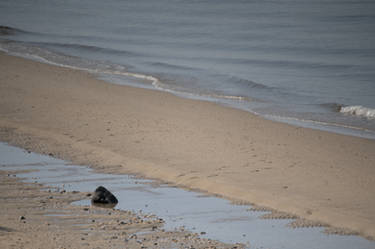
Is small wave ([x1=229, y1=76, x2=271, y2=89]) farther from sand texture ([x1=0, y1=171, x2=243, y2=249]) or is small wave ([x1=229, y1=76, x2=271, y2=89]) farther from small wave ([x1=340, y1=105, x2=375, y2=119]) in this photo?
sand texture ([x1=0, y1=171, x2=243, y2=249])

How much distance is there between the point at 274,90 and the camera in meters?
19.2

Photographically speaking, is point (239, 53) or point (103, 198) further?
point (239, 53)

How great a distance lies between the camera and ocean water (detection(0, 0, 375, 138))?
17031 mm

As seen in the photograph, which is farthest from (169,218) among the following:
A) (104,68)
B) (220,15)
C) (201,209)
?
(220,15)

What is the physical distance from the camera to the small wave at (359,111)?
1523 centimetres

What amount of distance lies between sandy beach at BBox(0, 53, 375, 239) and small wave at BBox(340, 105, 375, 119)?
303 cm

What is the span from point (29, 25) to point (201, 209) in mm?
37983

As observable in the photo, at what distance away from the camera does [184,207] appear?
23.5 ft

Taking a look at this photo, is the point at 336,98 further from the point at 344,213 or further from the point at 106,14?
the point at 106,14

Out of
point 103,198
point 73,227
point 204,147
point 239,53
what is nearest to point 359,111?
point 204,147

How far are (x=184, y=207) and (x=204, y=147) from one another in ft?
10.3

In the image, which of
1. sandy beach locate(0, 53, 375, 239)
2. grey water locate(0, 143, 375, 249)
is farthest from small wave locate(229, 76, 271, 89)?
grey water locate(0, 143, 375, 249)

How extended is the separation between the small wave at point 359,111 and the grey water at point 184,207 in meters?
8.45

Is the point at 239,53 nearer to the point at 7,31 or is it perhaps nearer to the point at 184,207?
the point at 7,31
